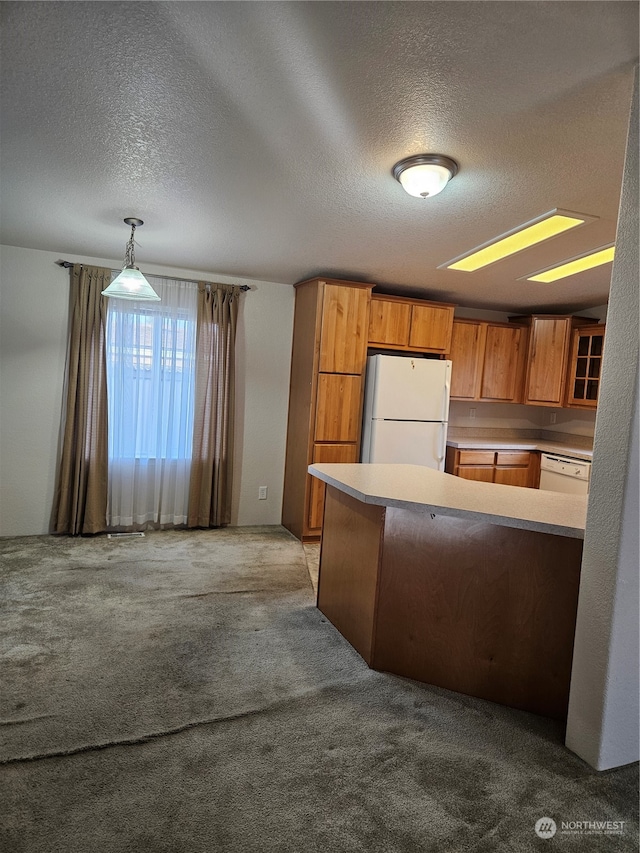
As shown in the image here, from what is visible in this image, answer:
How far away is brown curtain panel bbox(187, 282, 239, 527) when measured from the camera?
4.50 m

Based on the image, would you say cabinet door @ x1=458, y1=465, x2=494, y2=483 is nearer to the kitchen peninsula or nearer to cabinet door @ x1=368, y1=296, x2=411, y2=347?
cabinet door @ x1=368, y1=296, x2=411, y2=347

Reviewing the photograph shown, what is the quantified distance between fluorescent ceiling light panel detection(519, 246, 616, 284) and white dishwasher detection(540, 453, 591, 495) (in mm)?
1675

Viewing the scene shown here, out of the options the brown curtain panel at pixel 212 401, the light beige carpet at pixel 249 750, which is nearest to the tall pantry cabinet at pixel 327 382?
the brown curtain panel at pixel 212 401

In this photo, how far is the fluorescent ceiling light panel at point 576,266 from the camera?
3.34m

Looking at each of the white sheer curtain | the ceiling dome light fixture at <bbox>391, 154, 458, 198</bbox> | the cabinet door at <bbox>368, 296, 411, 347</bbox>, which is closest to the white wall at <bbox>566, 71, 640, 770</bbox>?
the ceiling dome light fixture at <bbox>391, 154, 458, 198</bbox>

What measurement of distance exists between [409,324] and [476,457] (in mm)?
1471

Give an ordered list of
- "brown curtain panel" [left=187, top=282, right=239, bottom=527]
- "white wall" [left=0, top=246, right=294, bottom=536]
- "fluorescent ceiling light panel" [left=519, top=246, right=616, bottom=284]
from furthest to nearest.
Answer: "brown curtain panel" [left=187, top=282, right=239, bottom=527], "white wall" [left=0, top=246, right=294, bottom=536], "fluorescent ceiling light panel" [left=519, top=246, right=616, bottom=284]

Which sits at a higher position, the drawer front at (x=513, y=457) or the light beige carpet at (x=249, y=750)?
the drawer front at (x=513, y=457)

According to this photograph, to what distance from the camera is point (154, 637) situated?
266cm

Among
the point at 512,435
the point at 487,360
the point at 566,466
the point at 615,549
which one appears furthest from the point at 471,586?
the point at 512,435

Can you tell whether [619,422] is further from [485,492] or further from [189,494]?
[189,494]

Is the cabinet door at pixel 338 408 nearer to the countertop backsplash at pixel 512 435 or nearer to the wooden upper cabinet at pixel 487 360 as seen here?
the wooden upper cabinet at pixel 487 360

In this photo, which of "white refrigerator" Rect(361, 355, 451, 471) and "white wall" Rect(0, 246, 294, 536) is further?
"white refrigerator" Rect(361, 355, 451, 471)

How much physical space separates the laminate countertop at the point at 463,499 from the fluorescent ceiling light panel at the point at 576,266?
5.71ft
